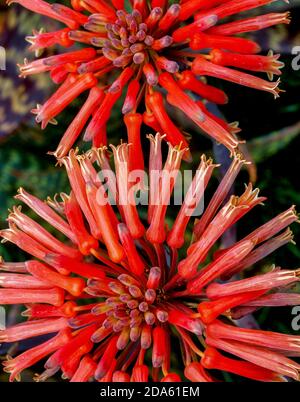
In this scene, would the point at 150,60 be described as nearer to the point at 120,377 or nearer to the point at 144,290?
the point at 144,290

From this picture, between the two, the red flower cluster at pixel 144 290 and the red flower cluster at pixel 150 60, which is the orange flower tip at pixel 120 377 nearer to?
the red flower cluster at pixel 144 290

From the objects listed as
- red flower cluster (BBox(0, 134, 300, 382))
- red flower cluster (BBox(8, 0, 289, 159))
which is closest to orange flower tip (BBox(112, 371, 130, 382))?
red flower cluster (BBox(0, 134, 300, 382))

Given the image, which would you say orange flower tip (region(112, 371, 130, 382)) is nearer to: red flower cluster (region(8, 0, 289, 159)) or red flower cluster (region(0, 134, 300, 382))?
red flower cluster (region(0, 134, 300, 382))

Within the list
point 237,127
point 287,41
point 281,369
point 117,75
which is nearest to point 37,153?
point 117,75

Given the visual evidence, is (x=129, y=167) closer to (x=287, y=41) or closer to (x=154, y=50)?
(x=154, y=50)

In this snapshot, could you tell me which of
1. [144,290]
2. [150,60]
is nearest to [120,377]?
[144,290]

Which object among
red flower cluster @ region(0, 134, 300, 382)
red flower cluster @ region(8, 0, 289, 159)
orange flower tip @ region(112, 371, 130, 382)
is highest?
red flower cluster @ region(8, 0, 289, 159)
